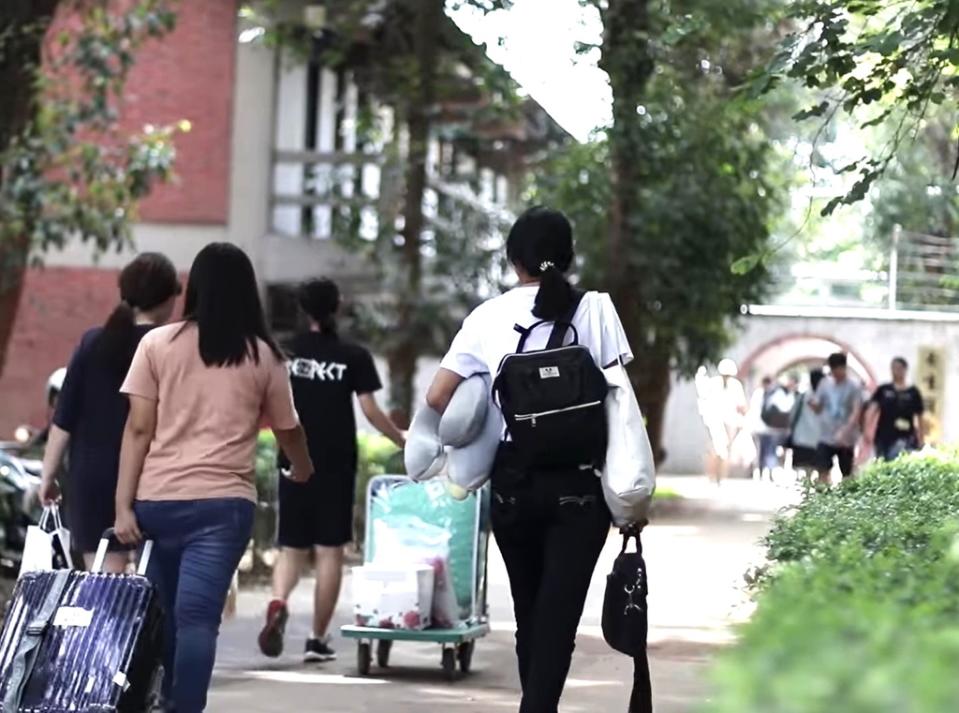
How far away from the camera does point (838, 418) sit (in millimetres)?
20438

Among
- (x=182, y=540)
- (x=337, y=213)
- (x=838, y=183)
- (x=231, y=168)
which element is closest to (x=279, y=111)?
(x=231, y=168)

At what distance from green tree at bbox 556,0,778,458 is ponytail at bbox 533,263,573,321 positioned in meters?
14.6

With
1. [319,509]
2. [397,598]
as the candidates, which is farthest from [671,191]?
[397,598]

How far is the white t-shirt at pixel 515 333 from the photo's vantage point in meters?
6.49

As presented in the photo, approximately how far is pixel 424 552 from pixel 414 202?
1135cm

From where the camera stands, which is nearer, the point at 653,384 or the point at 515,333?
the point at 515,333

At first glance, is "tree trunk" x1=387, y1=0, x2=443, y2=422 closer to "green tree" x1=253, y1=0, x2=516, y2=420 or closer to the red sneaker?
"green tree" x1=253, y1=0, x2=516, y2=420

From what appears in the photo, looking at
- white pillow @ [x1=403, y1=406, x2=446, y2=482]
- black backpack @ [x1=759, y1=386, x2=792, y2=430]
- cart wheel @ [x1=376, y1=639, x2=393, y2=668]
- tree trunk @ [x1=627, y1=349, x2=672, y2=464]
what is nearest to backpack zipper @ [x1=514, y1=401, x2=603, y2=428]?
white pillow @ [x1=403, y1=406, x2=446, y2=482]

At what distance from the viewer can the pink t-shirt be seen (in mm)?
6789

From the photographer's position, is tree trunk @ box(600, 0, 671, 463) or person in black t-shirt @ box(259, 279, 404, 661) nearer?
person in black t-shirt @ box(259, 279, 404, 661)

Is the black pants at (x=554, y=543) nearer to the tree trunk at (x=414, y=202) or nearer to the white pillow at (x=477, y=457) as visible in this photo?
the white pillow at (x=477, y=457)

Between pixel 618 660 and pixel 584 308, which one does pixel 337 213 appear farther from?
pixel 584 308

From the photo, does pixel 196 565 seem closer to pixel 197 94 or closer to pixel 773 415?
pixel 197 94

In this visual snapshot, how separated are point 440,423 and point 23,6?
10141mm
